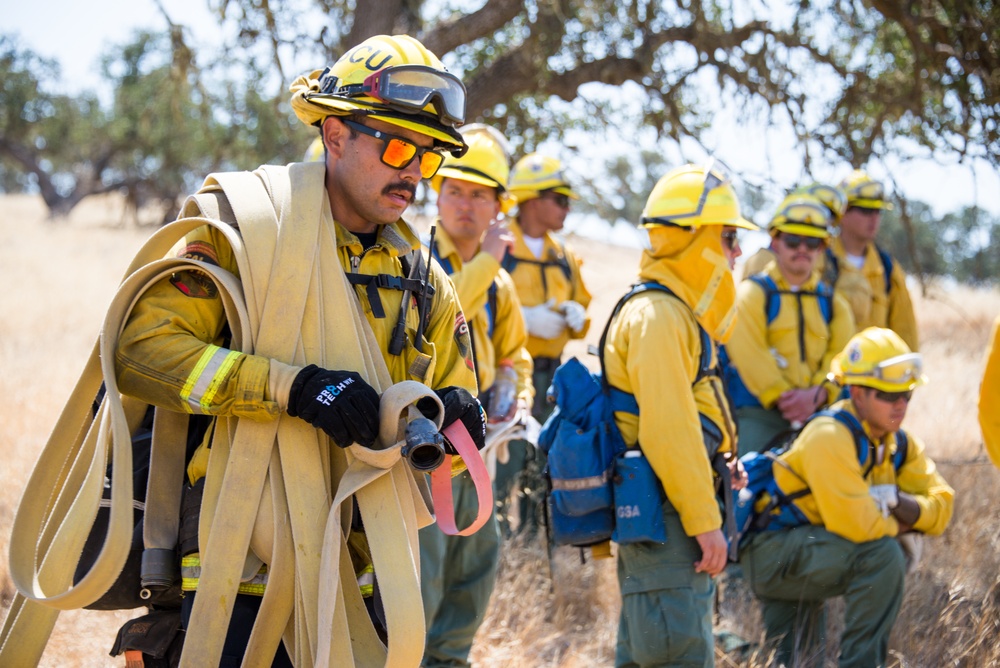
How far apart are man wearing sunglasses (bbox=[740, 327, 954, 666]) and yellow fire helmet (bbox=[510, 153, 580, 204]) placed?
2.31 metres

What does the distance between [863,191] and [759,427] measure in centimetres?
236

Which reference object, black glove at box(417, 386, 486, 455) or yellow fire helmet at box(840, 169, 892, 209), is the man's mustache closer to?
black glove at box(417, 386, 486, 455)

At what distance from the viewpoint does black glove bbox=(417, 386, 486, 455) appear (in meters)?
2.57

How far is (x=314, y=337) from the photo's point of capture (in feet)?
8.34

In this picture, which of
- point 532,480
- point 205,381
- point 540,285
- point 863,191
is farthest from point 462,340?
point 863,191

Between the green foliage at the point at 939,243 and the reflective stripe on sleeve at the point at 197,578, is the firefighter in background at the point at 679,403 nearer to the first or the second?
the reflective stripe on sleeve at the point at 197,578

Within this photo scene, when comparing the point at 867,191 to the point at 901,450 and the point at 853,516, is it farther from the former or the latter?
the point at 853,516

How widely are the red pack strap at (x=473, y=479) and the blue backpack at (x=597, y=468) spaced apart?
1.07 metres

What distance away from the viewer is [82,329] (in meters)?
11.2

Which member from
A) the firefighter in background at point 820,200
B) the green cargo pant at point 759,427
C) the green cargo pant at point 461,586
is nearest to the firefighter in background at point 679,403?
the green cargo pant at point 461,586

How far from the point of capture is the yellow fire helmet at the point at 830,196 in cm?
690

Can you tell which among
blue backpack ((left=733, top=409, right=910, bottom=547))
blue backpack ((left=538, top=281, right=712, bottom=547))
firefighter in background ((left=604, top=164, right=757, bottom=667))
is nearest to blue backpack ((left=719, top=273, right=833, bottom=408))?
blue backpack ((left=733, top=409, right=910, bottom=547))

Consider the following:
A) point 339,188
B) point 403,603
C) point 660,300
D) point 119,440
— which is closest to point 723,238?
point 660,300

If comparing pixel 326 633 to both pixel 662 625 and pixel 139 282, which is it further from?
pixel 662 625
